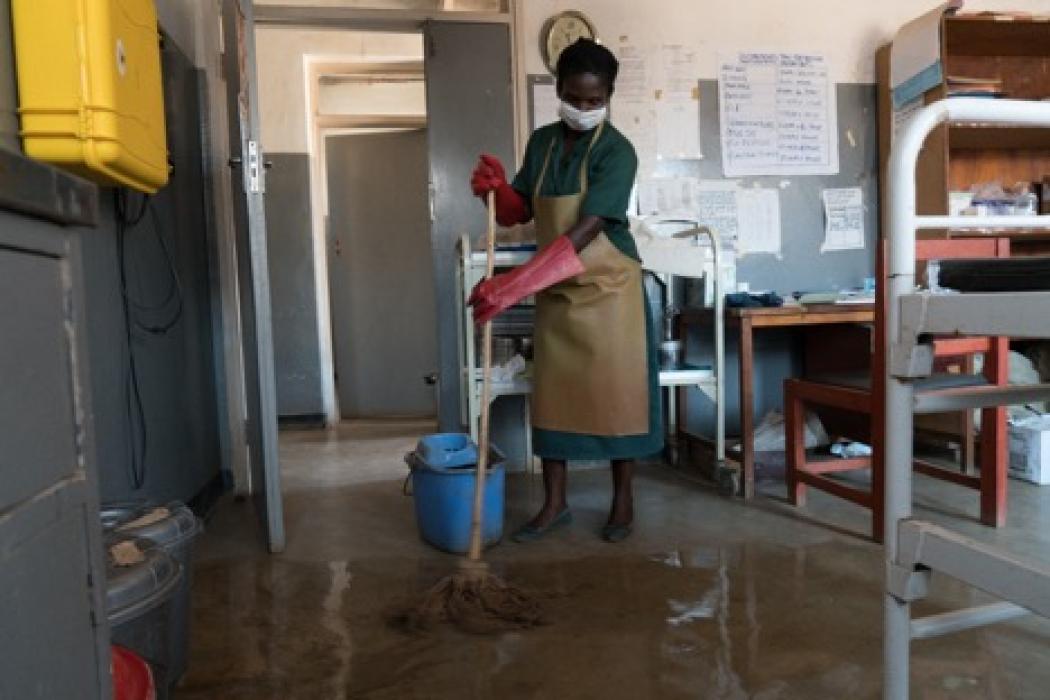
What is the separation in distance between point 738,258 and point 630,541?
1.55m

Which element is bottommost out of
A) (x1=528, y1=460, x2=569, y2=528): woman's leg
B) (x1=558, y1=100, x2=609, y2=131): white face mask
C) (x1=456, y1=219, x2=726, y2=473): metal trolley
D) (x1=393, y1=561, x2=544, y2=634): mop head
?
(x1=393, y1=561, x2=544, y2=634): mop head

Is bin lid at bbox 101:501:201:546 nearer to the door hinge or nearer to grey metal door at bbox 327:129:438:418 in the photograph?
the door hinge

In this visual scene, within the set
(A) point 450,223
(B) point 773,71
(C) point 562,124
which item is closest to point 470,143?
(A) point 450,223

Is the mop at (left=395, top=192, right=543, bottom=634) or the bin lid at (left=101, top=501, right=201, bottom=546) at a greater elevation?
the bin lid at (left=101, top=501, right=201, bottom=546)

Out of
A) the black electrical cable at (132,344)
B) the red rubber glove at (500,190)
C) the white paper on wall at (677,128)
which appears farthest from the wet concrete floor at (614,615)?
the white paper on wall at (677,128)

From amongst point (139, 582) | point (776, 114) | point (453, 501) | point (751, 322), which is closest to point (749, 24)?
point (776, 114)

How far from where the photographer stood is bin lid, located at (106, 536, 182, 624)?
1.01m

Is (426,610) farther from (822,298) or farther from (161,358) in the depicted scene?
(822,298)

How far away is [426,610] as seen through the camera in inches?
61.5

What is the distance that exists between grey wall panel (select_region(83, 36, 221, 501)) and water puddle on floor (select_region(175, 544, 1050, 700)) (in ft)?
1.38

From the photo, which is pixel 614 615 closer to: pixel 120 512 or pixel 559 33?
pixel 120 512

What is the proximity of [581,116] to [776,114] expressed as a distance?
147 cm

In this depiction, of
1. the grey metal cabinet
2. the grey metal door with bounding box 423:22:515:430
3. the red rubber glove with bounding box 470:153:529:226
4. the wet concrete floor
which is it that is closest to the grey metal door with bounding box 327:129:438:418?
the grey metal door with bounding box 423:22:515:430

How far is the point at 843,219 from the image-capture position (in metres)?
3.19
